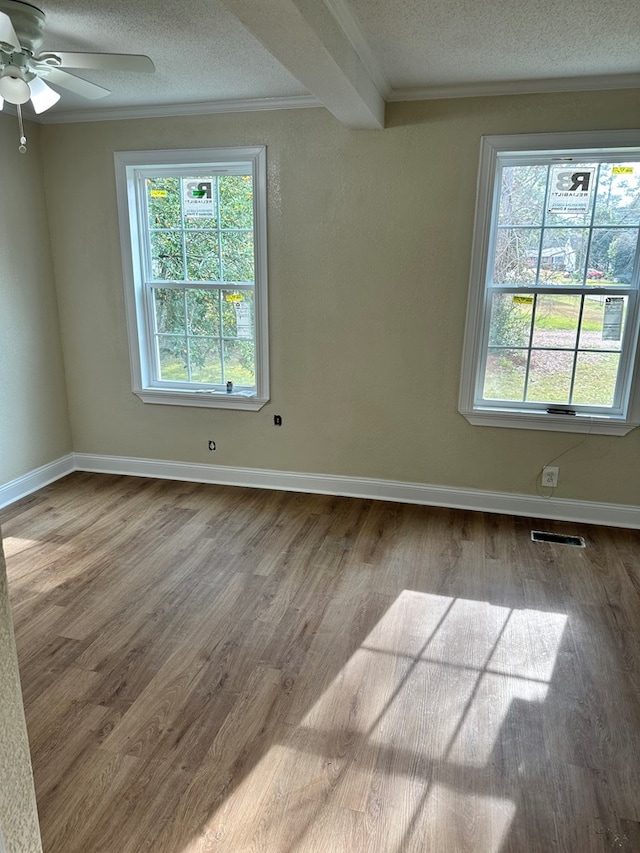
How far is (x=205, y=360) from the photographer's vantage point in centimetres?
405

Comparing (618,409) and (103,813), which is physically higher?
(618,409)

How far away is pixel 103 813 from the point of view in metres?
1.63

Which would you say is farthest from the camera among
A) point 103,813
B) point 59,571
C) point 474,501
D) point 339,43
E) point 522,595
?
point 474,501

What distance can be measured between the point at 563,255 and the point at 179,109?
8.37 ft

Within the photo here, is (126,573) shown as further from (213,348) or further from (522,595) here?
(522,595)

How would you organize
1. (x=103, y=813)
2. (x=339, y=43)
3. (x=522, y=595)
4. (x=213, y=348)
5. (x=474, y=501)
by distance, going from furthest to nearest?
(x=213, y=348) → (x=474, y=501) → (x=522, y=595) → (x=339, y=43) → (x=103, y=813)

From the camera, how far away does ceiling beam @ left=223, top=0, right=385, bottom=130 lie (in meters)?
1.73

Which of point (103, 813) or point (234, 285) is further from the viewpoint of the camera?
point (234, 285)

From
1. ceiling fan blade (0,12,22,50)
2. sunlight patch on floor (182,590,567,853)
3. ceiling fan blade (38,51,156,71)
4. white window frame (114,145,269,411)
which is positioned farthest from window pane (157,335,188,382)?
sunlight patch on floor (182,590,567,853)

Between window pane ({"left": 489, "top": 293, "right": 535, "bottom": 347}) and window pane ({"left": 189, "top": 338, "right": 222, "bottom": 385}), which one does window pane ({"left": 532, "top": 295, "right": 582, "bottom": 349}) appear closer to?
window pane ({"left": 489, "top": 293, "right": 535, "bottom": 347})

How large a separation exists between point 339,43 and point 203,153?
1636mm

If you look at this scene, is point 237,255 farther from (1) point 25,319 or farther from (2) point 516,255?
(2) point 516,255

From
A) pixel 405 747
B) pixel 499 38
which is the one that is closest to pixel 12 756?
pixel 405 747

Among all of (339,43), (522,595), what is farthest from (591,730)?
(339,43)
